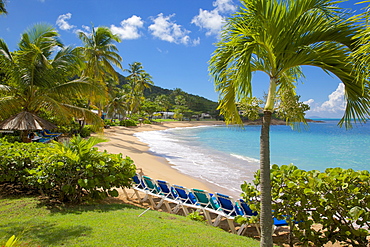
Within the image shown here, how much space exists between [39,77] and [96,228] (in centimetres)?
854

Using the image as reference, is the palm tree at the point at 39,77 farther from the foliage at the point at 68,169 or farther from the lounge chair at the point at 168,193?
the lounge chair at the point at 168,193

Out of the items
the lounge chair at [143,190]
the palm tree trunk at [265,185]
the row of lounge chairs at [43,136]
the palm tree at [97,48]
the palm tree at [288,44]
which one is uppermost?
the palm tree at [97,48]

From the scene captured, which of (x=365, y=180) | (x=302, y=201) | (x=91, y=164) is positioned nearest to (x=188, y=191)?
(x=91, y=164)

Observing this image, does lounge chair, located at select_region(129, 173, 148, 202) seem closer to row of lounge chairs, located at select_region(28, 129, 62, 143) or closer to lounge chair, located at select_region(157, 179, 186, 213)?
lounge chair, located at select_region(157, 179, 186, 213)

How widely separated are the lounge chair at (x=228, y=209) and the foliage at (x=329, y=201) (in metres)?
0.98

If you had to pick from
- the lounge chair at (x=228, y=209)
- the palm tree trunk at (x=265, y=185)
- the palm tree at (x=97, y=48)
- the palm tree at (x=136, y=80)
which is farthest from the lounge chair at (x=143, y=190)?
the palm tree at (x=136, y=80)

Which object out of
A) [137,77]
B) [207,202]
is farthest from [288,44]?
[137,77]

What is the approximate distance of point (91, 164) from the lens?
4.76m

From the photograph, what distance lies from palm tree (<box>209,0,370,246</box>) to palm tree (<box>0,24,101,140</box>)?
357 inches

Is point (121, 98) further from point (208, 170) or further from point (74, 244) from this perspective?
point (74, 244)

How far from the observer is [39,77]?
9656 mm

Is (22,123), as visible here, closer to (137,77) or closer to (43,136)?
(43,136)

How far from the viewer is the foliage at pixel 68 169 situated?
4629 millimetres

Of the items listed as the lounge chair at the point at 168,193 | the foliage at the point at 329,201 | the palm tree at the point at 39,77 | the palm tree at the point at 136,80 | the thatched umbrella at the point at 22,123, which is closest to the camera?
the foliage at the point at 329,201
